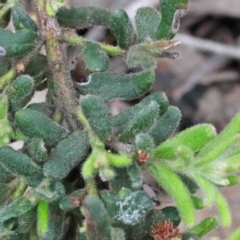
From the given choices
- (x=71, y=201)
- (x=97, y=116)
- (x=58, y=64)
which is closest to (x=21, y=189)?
(x=71, y=201)

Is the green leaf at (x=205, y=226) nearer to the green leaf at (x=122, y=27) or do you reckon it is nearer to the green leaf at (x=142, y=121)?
the green leaf at (x=142, y=121)

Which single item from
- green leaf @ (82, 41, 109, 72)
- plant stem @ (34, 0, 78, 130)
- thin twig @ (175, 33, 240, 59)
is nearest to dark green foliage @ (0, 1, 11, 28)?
plant stem @ (34, 0, 78, 130)

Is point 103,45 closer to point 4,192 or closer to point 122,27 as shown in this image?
point 122,27

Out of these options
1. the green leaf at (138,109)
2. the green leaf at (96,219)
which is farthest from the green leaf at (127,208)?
the green leaf at (138,109)

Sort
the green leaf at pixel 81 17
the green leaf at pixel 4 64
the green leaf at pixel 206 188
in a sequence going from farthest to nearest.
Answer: the green leaf at pixel 81 17 < the green leaf at pixel 4 64 < the green leaf at pixel 206 188

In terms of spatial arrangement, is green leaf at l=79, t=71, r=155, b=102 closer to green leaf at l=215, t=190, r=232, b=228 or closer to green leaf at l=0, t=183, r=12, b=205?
green leaf at l=0, t=183, r=12, b=205

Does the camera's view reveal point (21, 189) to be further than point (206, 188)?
Yes

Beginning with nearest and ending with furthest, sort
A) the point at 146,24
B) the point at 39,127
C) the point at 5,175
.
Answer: the point at 39,127
the point at 5,175
the point at 146,24
